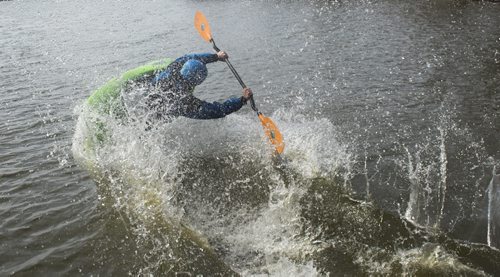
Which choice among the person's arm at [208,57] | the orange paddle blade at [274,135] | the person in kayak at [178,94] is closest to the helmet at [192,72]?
the person in kayak at [178,94]

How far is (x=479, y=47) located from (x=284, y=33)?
8197mm

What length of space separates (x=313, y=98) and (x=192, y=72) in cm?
429

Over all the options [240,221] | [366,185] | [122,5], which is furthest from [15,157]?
[122,5]

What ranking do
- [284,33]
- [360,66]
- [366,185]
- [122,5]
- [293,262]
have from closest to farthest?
[293,262]
[366,185]
[360,66]
[284,33]
[122,5]

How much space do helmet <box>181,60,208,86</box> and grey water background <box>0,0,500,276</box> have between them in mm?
2615

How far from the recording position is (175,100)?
7391 millimetres

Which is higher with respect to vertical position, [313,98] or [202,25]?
[202,25]

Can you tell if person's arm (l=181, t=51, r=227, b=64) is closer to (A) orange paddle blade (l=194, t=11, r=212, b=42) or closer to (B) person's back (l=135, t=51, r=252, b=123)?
(B) person's back (l=135, t=51, r=252, b=123)

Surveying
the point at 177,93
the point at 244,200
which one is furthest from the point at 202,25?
the point at 244,200

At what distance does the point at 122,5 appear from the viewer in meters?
33.5

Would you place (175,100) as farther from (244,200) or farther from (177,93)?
(244,200)

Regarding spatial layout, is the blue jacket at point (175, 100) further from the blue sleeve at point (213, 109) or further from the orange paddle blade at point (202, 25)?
the orange paddle blade at point (202, 25)

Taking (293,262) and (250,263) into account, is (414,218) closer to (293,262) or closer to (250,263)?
(293,262)

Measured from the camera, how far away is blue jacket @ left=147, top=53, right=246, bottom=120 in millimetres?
7352
